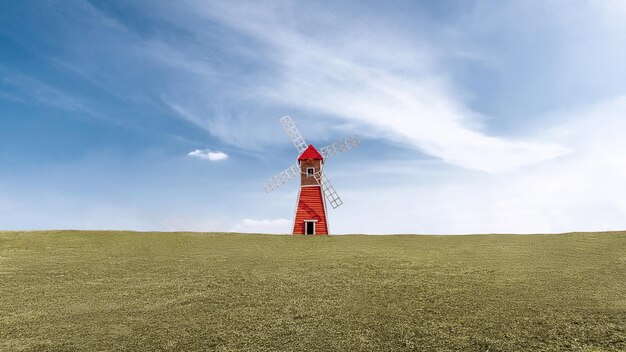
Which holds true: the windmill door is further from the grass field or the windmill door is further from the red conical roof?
the grass field

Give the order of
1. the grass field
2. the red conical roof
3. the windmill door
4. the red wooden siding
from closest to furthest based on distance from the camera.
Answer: the grass field → the red wooden siding → the windmill door → the red conical roof

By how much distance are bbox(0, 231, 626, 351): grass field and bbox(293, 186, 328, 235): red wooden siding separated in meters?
8.22

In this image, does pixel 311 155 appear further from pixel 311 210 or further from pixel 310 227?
pixel 310 227

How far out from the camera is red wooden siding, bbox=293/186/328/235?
32.2m

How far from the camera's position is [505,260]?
1984 centimetres

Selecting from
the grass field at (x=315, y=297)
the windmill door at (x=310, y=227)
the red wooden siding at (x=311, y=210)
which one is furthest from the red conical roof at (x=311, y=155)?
the grass field at (x=315, y=297)

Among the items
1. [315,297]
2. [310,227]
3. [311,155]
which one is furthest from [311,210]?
[315,297]

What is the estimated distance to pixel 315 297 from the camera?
47.6ft

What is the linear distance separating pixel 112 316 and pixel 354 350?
291 inches

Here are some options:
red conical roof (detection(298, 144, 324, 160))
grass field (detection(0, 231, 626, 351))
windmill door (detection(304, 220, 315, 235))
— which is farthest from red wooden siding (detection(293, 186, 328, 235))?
grass field (detection(0, 231, 626, 351))

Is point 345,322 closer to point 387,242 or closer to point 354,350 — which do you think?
point 354,350

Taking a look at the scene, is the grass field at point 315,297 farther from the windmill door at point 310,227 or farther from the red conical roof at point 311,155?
the red conical roof at point 311,155

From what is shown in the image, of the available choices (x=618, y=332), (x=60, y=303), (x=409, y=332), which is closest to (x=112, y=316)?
(x=60, y=303)

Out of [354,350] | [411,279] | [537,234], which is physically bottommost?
[354,350]
